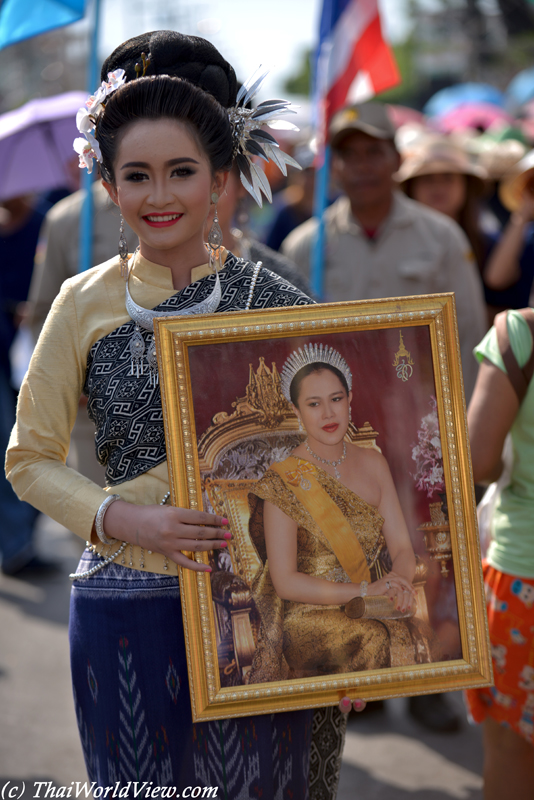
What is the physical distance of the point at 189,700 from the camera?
6.05ft

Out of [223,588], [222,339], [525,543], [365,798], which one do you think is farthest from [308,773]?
[365,798]

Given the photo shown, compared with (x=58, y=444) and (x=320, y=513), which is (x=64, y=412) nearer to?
(x=58, y=444)

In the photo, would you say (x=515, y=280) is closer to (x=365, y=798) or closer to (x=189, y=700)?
(x=365, y=798)

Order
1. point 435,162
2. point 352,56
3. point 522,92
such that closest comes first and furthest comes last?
point 352,56 < point 435,162 < point 522,92

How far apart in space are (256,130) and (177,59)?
23cm

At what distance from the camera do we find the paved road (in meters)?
3.30

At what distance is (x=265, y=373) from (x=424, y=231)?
2.90 m

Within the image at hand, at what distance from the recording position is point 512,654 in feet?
7.52

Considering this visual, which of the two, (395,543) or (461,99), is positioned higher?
(461,99)

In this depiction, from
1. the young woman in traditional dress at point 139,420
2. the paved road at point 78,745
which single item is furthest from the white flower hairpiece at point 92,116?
the paved road at point 78,745

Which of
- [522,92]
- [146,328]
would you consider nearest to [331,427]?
[146,328]

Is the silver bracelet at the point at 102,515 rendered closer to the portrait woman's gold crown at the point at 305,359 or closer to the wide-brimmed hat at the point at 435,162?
the portrait woman's gold crown at the point at 305,359

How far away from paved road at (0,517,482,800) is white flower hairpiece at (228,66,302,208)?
7.71 feet

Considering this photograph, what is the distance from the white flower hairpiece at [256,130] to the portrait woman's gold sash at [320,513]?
2.01ft
